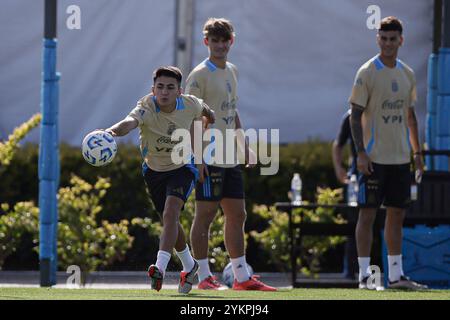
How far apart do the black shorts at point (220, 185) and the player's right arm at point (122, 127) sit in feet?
4.37

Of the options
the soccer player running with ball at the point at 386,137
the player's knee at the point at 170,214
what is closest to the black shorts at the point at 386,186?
the soccer player running with ball at the point at 386,137

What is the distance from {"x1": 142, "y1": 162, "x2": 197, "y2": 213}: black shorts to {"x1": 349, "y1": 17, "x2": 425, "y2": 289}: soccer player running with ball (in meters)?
Answer: 1.73

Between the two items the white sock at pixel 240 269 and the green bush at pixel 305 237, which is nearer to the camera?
the white sock at pixel 240 269

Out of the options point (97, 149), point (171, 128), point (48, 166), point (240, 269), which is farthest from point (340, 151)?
point (97, 149)

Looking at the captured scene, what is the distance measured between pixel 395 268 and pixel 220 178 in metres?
1.67

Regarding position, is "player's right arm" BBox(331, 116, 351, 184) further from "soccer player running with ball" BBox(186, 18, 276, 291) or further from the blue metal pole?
the blue metal pole

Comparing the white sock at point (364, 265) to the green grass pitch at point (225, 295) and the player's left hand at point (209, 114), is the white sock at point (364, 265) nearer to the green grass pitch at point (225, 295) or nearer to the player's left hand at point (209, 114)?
the green grass pitch at point (225, 295)

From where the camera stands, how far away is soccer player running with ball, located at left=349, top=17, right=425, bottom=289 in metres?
11.5

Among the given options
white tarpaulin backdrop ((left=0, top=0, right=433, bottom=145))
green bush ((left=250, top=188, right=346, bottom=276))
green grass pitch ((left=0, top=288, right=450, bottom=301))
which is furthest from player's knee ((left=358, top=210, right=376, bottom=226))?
white tarpaulin backdrop ((left=0, top=0, right=433, bottom=145))

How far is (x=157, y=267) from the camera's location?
967 centimetres

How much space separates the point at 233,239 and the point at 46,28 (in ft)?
8.93

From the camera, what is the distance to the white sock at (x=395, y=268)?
11.5 metres

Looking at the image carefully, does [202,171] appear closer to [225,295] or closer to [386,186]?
[225,295]
